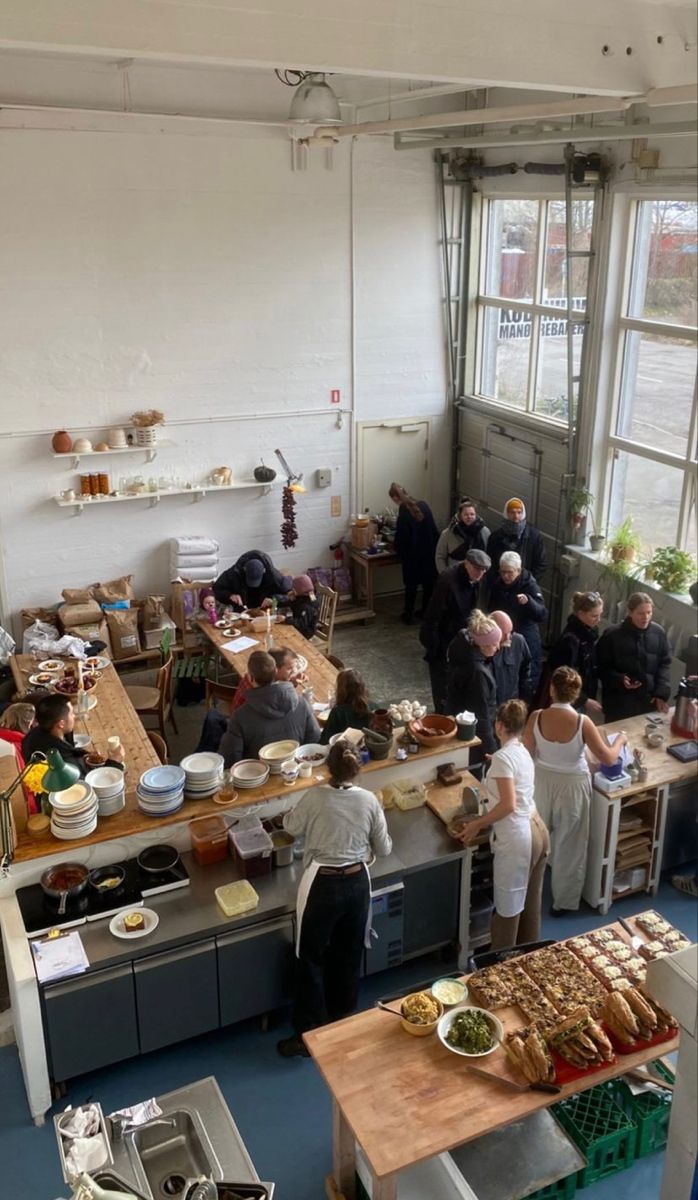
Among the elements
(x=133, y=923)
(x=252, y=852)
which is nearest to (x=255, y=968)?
(x=252, y=852)

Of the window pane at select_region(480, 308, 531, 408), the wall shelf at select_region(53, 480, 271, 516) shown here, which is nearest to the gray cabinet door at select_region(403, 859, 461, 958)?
the wall shelf at select_region(53, 480, 271, 516)

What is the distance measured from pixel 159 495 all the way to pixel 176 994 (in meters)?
6.15

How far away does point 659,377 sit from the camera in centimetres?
883

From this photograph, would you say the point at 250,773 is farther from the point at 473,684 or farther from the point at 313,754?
the point at 473,684

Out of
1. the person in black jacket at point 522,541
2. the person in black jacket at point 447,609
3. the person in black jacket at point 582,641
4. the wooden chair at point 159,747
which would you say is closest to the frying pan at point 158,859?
the wooden chair at point 159,747

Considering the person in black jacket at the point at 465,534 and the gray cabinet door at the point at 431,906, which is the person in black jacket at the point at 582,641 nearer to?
the gray cabinet door at the point at 431,906

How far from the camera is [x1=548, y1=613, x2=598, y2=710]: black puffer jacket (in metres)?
7.30

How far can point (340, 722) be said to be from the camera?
6098mm

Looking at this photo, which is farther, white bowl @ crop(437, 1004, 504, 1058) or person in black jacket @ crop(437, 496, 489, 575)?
person in black jacket @ crop(437, 496, 489, 575)

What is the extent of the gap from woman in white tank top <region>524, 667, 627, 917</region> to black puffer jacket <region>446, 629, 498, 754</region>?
0.67 metres

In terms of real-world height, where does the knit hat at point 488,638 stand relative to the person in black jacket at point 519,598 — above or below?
above

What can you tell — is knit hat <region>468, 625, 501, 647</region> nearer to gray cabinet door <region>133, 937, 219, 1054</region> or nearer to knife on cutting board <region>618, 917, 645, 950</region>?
knife on cutting board <region>618, 917, 645, 950</region>

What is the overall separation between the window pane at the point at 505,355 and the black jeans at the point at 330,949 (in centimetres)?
723

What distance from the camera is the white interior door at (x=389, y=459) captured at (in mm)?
11359
